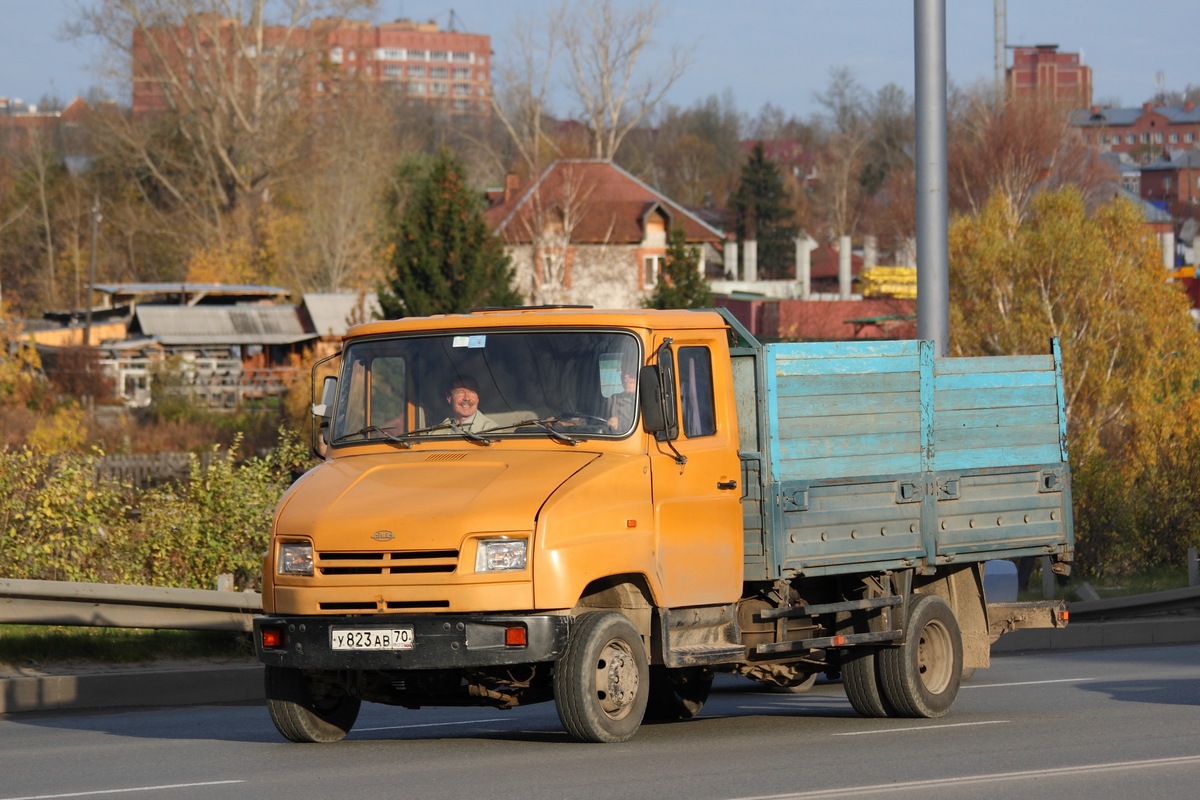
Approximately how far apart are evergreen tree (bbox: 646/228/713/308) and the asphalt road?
49.5 meters

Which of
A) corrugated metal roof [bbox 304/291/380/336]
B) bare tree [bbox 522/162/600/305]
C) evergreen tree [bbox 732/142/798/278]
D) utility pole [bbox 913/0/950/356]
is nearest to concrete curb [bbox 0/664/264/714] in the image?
utility pole [bbox 913/0/950/356]

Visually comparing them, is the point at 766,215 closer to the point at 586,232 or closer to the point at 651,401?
the point at 586,232

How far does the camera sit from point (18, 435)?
38375 millimetres

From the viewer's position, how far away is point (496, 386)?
9688 millimetres

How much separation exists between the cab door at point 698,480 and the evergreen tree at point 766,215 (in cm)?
10468

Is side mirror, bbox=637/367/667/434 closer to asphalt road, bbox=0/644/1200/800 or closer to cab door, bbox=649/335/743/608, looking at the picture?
cab door, bbox=649/335/743/608

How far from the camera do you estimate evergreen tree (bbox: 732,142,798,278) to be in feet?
375

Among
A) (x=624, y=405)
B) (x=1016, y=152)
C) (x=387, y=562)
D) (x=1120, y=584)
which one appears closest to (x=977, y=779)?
(x=624, y=405)

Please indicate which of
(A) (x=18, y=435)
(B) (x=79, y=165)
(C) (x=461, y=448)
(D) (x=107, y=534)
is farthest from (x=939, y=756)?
(B) (x=79, y=165)

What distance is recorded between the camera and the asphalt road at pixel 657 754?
7.87 meters

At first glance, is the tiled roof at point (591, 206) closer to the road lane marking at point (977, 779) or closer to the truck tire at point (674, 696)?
the truck tire at point (674, 696)

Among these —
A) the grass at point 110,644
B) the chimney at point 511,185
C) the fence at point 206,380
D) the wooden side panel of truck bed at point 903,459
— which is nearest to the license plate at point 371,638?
the wooden side panel of truck bed at point 903,459

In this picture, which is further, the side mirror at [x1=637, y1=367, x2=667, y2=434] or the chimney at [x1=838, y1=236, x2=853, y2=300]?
the chimney at [x1=838, y1=236, x2=853, y2=300]

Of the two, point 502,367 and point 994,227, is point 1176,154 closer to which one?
point 994,227
